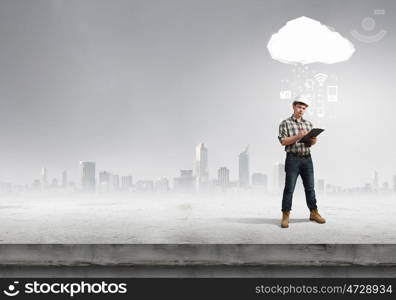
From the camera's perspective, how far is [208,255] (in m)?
4.47

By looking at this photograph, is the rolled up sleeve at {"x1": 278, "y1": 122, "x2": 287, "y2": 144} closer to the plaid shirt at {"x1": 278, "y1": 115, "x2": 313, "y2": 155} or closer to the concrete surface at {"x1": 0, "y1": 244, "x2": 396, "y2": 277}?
the plaid shirt at {"x1": 278, "y1": 115, "x2": 313, "y2": 155}

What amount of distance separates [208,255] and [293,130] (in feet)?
8.12

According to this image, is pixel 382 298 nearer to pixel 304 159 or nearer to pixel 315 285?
pixel 315 285

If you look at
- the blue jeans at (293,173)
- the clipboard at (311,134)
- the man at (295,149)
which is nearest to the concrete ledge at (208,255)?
the man at (295,149)

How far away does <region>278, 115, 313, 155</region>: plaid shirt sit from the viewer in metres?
5.99

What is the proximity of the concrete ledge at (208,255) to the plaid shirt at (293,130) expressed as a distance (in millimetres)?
1887

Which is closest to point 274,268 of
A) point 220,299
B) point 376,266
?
point 220,299

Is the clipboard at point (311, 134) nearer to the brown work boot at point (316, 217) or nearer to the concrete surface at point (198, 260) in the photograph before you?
the brown work boot at point (316, 217)

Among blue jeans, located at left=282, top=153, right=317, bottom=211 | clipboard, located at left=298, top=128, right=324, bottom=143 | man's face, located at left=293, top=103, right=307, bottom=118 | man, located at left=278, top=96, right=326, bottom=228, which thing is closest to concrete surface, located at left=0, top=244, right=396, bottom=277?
man, located at left=278, top=96, right=326, bottom=228

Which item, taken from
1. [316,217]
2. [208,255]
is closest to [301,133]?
[316,217]

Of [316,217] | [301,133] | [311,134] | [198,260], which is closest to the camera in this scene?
[198,260]

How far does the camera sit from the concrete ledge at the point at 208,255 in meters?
4.46

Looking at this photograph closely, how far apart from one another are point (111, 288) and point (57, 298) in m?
0.55

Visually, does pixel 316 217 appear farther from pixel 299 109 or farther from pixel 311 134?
pixel 299 109
